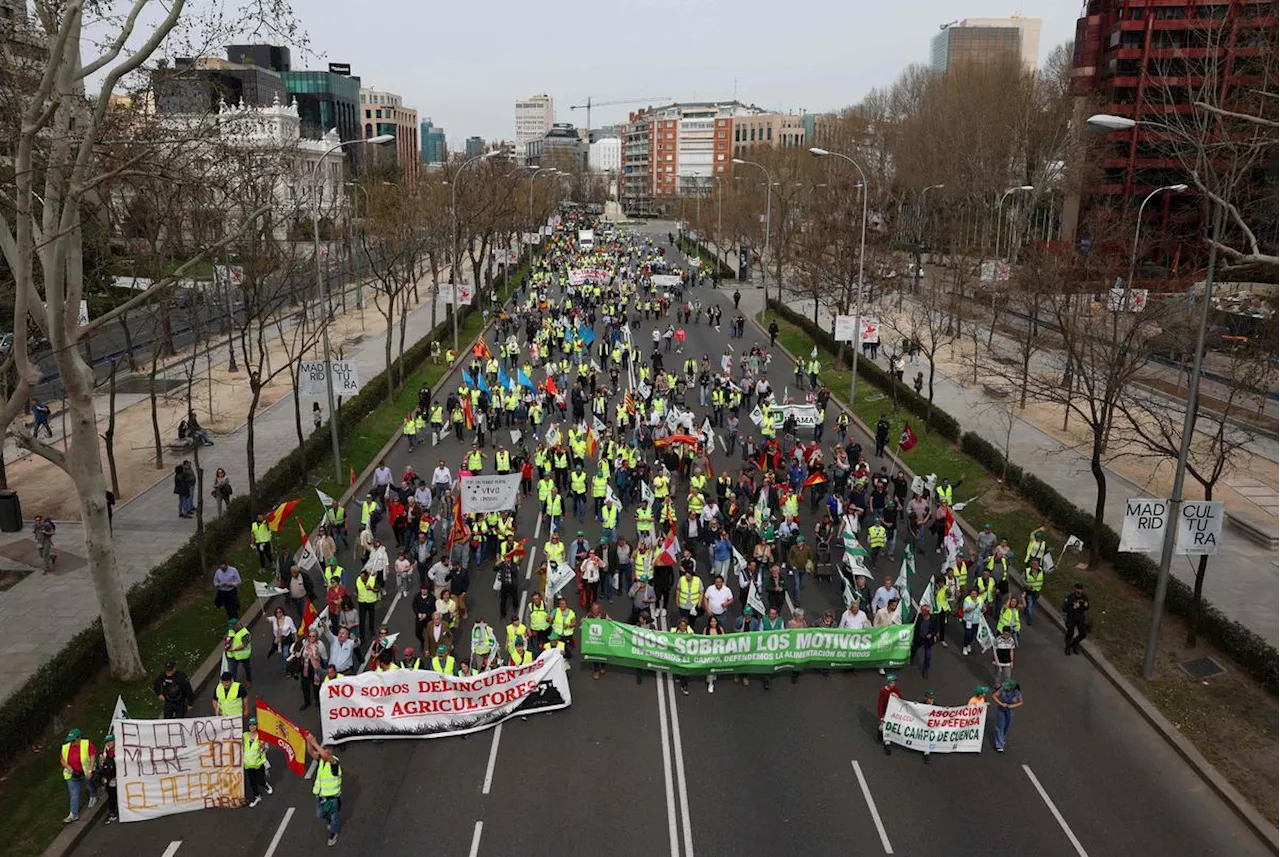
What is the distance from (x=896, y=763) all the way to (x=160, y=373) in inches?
1456

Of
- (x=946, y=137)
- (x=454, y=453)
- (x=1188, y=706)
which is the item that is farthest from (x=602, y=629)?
(x=946, y=137)

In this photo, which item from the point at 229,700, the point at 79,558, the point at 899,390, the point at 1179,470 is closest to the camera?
the point at 229,700

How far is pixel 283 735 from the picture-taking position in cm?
1298

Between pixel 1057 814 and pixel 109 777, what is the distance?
40.0ft

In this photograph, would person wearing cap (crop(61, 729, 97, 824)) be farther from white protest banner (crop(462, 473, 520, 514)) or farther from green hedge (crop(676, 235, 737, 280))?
green hedge (crop(676, 235, 737, 280))

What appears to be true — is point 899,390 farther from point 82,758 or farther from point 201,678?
point 82,758

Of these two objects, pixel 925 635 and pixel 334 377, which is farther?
pixel 334 377

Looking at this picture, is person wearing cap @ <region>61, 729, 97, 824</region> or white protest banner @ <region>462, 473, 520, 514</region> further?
white protest banner @ <region>462, 473, 520, 514</region>

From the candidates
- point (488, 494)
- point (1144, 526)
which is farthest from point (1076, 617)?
point (488, 494)

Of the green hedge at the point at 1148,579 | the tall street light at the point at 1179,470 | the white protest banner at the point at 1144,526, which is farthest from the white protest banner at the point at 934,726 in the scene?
the green hedge at the point at 1148,579

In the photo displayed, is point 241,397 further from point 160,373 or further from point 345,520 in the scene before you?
point 345,520

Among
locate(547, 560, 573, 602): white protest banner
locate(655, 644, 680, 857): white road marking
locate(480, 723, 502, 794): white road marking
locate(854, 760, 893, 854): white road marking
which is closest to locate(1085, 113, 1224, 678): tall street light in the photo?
locate(854, 760, 893, 854): white road marking

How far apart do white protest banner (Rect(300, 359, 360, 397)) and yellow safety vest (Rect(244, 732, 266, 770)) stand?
15.1 m

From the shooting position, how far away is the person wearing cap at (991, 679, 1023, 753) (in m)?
13.9
